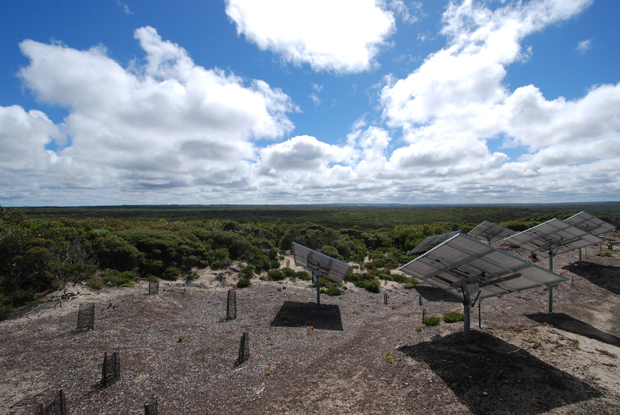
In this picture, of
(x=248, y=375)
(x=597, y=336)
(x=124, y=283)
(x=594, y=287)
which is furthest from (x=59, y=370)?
(x=594, y=287)

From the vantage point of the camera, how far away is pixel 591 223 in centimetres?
2395

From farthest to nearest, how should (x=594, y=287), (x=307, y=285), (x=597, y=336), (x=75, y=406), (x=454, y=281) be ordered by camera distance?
(x=307, y=285) < (x=594, y=287) < (x=597, y=336) < (x=454, y=281) < (x=75, y=406)

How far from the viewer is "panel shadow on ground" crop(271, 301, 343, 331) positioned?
47.1 ft

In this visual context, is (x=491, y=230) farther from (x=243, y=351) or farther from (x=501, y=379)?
(x=243, y=351)

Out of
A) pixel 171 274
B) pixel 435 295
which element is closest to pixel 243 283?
pixel 171 274

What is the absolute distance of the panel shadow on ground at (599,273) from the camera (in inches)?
817

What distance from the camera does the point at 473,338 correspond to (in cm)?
1019

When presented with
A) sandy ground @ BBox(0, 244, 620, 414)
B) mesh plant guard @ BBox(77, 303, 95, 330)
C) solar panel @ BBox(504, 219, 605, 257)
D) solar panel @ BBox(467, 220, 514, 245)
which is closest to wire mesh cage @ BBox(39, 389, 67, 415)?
sandy ground @ BBox(0, 244, 620, 414)

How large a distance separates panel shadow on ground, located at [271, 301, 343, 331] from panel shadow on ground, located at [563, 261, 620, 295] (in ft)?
71.1

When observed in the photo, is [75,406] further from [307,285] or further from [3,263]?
[307,285]

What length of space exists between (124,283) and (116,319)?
5842 millimetres

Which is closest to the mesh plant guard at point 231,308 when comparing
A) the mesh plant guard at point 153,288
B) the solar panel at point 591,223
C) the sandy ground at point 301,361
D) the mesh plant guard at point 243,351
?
the sandy ground at point 301,361

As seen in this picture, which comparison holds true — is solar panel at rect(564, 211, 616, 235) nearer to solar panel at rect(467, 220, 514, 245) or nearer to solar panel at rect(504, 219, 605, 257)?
solar panel at rect(467, 220, 514, 245)

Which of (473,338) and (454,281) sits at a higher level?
(454,281)
